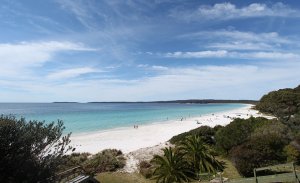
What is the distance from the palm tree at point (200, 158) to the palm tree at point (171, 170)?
1.09 metres

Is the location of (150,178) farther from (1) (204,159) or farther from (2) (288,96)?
(2) (288,96)

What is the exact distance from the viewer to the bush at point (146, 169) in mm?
23562

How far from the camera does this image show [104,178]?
2339 cm

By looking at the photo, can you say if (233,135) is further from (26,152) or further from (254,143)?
(26,152)

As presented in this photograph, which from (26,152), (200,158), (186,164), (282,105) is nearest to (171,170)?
(186,164)

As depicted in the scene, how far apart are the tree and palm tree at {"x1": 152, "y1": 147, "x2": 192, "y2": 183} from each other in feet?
43.1

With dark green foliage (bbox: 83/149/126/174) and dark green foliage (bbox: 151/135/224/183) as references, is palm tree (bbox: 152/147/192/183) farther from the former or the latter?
dark green foliage (bbox: 83/149/126/174)

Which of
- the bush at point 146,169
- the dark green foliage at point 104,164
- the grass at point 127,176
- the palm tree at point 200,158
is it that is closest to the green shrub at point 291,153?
the grass at point 127,176

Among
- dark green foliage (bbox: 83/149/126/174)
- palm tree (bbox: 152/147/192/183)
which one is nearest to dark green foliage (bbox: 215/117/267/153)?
palm tree (bbox: 152/147/192/183)

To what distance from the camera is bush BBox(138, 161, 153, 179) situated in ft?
77.3

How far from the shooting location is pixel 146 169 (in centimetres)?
2452

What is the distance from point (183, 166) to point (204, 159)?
189 cm

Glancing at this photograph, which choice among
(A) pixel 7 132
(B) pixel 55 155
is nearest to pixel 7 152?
(A) pixel 7 132

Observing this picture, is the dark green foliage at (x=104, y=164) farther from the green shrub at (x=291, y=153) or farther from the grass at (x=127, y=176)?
the green shrub at (x=291, y=153)
